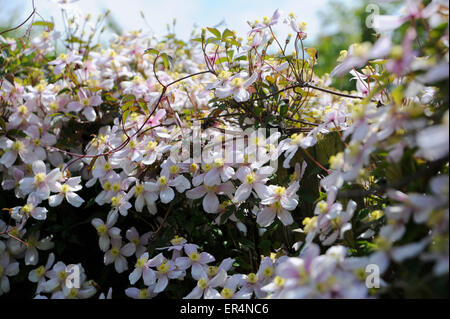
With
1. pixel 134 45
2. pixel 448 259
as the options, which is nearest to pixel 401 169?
pixel 448 259

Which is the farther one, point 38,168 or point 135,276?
point 38,168

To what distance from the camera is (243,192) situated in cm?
114

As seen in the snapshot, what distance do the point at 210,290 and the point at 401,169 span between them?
0.49 meters

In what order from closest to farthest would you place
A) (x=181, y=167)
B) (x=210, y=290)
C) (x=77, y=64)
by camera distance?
(x=210, y=290)
(x=181, y=167)
(x=77, y=64)

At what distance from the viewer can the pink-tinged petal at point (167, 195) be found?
3.99 feet

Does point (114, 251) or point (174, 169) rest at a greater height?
point (174, 169)

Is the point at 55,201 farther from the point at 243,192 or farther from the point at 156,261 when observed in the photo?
the point at 243,192

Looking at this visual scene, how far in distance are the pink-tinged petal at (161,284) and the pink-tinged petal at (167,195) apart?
0.65 ft

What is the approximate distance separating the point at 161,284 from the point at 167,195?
232 mm

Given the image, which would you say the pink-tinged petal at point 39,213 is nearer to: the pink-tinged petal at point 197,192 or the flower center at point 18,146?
the flower center at point 18,146

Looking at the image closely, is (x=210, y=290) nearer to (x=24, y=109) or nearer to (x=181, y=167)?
(x=181, y=167)

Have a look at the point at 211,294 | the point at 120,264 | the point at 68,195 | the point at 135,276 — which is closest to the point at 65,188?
the point at 68,195
